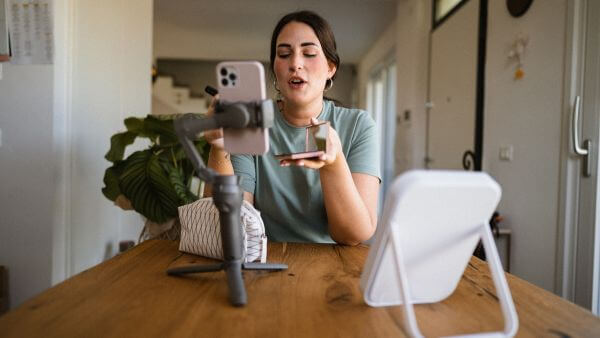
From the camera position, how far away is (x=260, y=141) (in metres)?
0.65

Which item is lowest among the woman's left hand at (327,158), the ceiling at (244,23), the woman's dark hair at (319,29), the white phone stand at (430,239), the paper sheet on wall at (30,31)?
the white phone stand at (430,239)

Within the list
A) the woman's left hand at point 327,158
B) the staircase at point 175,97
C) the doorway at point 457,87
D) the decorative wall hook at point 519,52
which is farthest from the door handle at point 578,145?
the staircase at point 175,97

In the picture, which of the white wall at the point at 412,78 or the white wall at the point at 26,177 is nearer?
the white wall at the point at 26,177

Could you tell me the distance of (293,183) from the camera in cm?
124

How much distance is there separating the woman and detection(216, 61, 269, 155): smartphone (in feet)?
1.04

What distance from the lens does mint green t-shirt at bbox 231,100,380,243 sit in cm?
122

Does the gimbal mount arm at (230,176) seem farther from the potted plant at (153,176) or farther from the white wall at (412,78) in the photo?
the white wall at (412,78)

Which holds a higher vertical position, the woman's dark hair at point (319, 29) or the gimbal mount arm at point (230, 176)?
the woman's dark hair at point (319, 29)

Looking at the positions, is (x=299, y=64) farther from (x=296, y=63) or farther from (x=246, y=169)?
(x=246, y=169)

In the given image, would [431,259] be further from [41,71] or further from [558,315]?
[41,71]

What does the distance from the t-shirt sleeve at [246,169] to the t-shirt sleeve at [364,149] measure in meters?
0.28

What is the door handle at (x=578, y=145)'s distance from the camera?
193cm

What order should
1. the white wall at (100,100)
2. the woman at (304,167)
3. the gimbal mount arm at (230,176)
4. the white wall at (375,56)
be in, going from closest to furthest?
the gimbal mount arm at (230,176), the woman at (304,167), the white wall at (100,100), the white wall at (375,56)

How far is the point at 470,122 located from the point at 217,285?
2.95 metres
